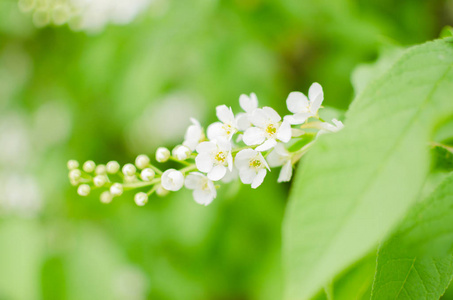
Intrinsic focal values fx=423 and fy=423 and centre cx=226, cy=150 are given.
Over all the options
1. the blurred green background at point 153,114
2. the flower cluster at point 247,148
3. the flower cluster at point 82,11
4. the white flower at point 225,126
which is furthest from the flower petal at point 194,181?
the flower cluster at point 82,11

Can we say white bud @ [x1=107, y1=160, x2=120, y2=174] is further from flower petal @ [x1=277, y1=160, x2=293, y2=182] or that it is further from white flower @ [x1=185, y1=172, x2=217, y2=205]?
flower petal @ [x1=277, y1=160, x2=293, y2=182]

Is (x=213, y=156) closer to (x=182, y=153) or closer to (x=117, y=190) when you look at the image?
(x=182, y=153)

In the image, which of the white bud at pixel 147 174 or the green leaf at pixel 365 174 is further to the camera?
the white bud at pixel 147 174

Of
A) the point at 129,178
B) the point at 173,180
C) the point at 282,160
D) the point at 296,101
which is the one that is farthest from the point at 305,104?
the point at 129,178

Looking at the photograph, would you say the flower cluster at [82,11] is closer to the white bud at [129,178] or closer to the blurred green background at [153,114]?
the blurred green background at [153,114]

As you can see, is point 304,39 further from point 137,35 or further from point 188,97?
point 137,35

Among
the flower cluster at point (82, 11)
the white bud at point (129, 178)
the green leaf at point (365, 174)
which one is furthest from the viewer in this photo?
the flower cluster at point (82, 11)

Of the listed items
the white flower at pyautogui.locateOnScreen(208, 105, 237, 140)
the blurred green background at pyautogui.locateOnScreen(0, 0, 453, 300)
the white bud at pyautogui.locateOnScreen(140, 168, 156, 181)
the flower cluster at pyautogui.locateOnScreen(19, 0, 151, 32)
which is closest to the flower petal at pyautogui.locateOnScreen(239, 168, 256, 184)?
the white flower at pyautogui.locateOnScreen(208, 105, 237, 140)

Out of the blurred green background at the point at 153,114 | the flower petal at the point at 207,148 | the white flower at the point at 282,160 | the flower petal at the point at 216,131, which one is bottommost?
the blurred green background at the point at 153,114
